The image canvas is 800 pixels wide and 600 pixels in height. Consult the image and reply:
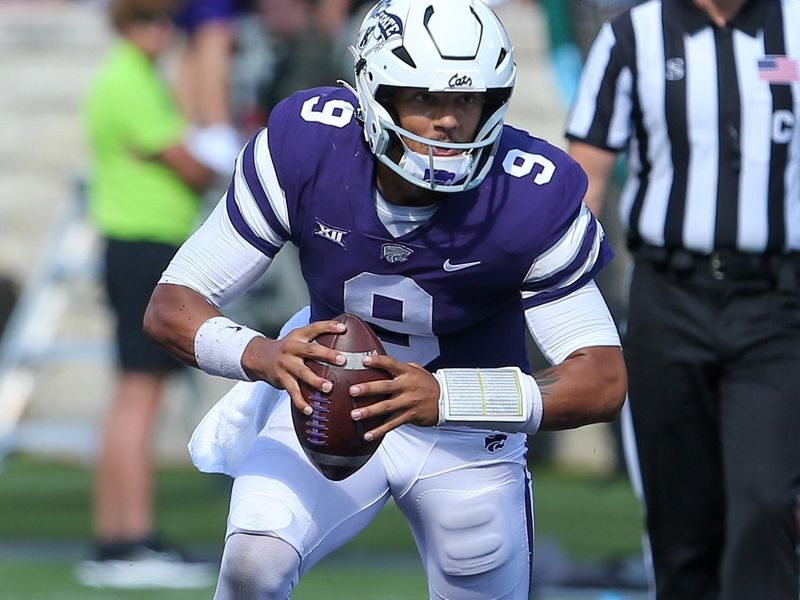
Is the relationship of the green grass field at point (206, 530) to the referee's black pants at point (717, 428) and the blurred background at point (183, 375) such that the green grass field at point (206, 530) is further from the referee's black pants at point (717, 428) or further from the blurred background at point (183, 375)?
the referee's black pants at point (717, 428)

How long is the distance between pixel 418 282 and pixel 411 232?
112mm

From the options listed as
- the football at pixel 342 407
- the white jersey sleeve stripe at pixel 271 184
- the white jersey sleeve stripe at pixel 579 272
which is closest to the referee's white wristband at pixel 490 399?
the football at pixel 342 407

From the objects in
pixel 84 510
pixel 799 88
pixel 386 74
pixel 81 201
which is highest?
pixel 386 74

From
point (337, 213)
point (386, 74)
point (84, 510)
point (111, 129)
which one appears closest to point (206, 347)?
point (337, 213)

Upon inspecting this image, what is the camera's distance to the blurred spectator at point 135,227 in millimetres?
6262

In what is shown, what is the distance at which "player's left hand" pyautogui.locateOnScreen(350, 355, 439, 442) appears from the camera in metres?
3.40

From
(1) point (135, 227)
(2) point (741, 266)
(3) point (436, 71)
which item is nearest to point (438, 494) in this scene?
(3) point (436, 71)

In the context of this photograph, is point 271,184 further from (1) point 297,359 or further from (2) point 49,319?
(2) point 49,319

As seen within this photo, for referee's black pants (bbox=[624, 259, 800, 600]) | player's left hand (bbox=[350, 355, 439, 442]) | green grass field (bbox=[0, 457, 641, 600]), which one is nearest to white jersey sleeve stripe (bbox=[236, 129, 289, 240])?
player's left hand (bbox=[350, 355, 439, 442])

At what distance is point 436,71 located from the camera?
356 centimetres

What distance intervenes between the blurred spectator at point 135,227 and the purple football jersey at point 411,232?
2.58 meters

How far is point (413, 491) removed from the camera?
391 centimetres

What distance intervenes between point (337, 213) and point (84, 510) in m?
4.19

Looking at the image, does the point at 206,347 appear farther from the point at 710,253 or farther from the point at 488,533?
the point at 710,253
